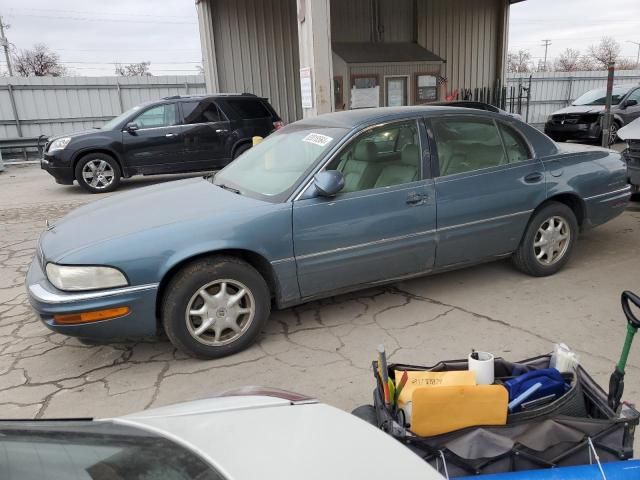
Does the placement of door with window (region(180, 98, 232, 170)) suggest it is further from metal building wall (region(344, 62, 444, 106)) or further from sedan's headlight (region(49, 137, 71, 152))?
metal building wall (region(344, 62, 444, 106))

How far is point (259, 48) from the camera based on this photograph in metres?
12.9

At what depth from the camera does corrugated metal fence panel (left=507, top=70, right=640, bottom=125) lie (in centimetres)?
2028

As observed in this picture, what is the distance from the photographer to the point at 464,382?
7.00ft

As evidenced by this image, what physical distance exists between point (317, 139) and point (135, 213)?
1.41 meters

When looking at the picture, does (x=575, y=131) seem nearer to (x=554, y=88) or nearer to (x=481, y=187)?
(x=554, y=88)

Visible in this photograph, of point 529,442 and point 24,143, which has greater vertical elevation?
point 24,143

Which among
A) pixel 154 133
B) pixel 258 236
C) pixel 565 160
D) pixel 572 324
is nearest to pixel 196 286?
pixel 258 236

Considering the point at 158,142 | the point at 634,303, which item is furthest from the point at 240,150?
the point at 634,303

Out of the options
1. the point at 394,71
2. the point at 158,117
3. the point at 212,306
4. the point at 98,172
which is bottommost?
the point at 212,306

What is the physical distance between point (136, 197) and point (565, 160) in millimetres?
3570

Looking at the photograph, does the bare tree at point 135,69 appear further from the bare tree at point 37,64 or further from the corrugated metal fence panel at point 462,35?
the corrugated metal fence panel at point 462,35

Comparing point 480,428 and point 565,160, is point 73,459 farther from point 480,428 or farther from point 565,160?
point 565,160

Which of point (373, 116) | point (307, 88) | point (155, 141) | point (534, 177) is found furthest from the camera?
point (155, 141)

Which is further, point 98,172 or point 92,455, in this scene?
point 98,172
